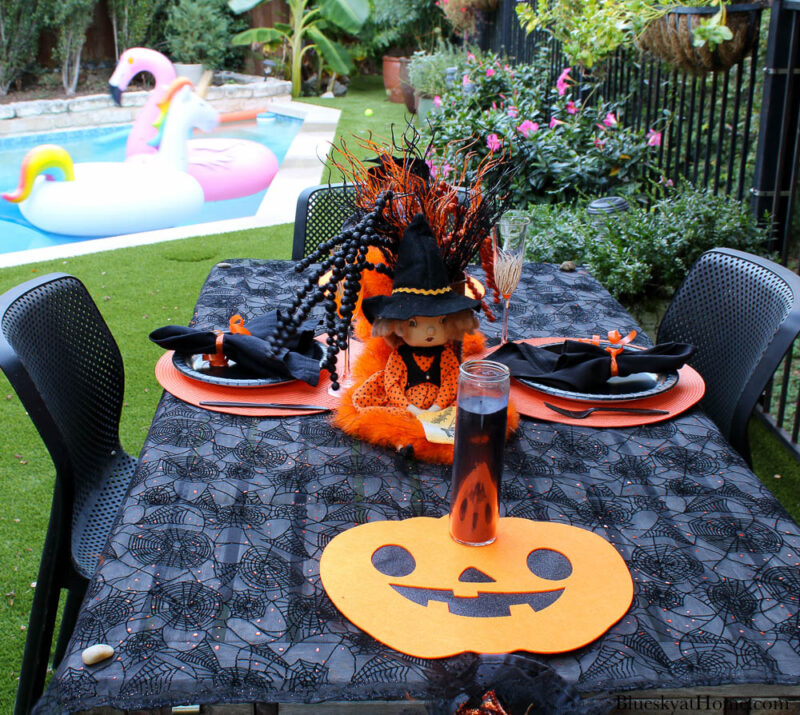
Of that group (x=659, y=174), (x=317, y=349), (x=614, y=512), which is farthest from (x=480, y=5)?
(x=614, y=512)

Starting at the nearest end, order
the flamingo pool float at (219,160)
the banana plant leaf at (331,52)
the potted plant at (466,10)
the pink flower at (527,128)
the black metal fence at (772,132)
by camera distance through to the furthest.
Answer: the black metal fence at (772,132), the pink flower at (527,128), the flamingo pool float at (219,160), the potted plant at (466,10), the banana plant leaf at (331,52)

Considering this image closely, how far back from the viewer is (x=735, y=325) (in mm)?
1865

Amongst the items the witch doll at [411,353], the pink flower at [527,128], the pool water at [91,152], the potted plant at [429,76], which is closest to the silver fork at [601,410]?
the witch doll at [411,353]

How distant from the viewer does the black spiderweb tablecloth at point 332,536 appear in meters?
0.91

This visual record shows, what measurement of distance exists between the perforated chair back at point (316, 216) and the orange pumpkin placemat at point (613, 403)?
1.57 m

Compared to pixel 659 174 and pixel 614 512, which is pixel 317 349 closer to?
pixel 614 512

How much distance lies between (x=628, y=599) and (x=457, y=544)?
26 cm

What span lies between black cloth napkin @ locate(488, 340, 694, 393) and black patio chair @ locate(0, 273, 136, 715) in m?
0.95

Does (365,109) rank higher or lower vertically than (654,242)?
higher

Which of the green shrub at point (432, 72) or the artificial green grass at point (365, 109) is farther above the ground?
the green shrub at point (432, 72)

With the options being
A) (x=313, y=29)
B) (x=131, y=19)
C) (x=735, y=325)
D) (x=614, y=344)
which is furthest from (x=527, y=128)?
(x=131, y=19)

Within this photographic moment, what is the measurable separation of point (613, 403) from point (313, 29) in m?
12.7

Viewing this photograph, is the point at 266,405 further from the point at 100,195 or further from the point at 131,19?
the point at 131,19

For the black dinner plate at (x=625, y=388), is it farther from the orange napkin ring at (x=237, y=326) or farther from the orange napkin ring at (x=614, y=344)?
the orange napkin ring at (x=237, y=326)
